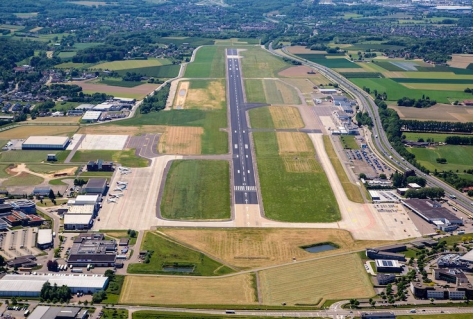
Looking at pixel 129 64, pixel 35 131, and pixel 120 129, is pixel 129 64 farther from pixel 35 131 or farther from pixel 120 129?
pixel 35 131

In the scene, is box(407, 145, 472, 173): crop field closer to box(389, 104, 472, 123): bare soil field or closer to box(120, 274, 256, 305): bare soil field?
box(389, 104, 472, 123): bare soil field

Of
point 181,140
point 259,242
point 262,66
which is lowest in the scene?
point 259,242

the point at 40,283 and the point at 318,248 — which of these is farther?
the point at 318,248

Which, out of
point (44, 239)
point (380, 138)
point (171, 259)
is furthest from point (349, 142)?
point (44, 239)

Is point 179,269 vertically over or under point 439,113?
under

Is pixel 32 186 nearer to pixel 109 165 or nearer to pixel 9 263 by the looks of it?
pixel 109 165

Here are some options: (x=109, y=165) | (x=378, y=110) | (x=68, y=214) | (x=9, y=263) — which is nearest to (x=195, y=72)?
(x=378, y=110)

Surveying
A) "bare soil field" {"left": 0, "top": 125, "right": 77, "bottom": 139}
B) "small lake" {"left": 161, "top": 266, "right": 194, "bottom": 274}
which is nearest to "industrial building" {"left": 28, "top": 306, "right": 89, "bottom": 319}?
"small lake" {"left": 161, "top": 266, "right": 194, "bottom": 274}

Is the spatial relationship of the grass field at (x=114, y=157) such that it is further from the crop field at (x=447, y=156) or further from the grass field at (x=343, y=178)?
the crop field at (x=447, y=156)
